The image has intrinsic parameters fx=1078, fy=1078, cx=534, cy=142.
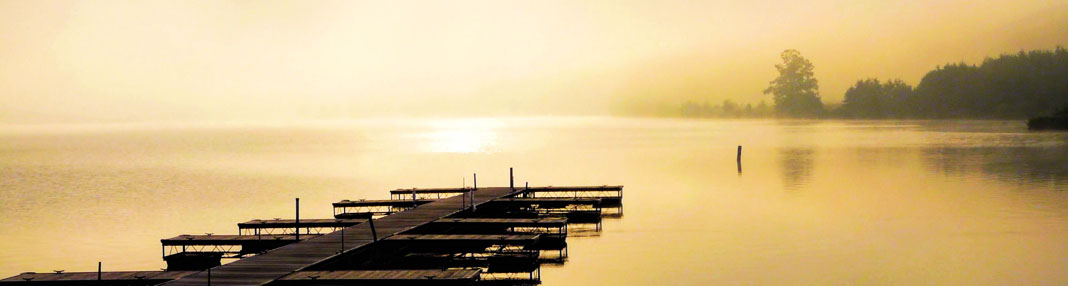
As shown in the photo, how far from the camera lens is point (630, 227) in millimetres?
34844

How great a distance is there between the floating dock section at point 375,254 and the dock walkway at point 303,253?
2 cm

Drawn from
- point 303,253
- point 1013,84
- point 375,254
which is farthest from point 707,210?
point 1013,84

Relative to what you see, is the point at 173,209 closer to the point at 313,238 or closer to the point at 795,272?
the point at 313,238

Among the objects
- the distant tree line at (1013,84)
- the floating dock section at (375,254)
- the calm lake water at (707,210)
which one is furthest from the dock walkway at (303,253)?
the distant tree line at (1013,84)

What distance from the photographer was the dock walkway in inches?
787

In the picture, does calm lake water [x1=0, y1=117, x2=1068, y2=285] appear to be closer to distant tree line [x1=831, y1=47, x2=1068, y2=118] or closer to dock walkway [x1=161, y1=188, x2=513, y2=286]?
dock walkway [x1=161, y1=188, x2=513, y2=286]

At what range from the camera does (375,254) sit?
80.5 feet

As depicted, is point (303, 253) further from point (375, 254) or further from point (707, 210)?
point (707, 210)

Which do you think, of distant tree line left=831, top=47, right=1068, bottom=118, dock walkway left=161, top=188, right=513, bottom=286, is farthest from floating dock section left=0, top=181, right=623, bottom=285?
distant tree line left=831, top=47, right=1068, bottom=118

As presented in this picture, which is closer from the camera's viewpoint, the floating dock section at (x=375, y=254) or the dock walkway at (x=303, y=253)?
the dock walkway at (x=303, y=253)

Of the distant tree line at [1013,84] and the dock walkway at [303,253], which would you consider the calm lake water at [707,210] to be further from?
the distant tree line at [1013,84]

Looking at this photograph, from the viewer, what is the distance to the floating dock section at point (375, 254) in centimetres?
2023

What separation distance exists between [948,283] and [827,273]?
8.73 feet

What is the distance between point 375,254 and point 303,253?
75.3 inches
